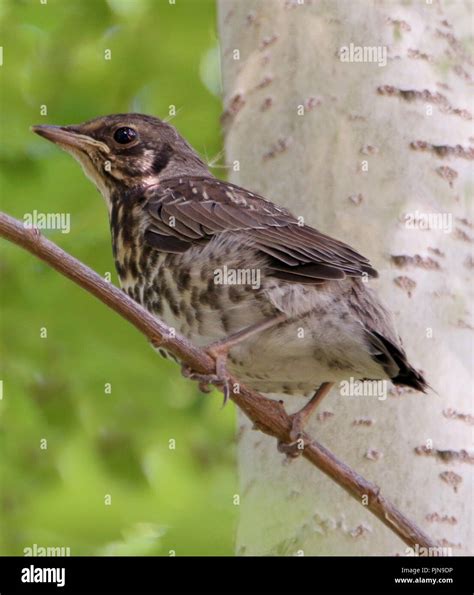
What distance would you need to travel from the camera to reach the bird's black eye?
4055 mm

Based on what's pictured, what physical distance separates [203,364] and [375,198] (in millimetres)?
891

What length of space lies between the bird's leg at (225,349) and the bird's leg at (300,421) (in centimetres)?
24

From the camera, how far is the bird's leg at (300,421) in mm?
3010

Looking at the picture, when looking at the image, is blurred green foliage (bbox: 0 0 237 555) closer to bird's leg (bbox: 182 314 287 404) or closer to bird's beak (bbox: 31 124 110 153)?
bird's beak (bbox: 31 124 110 153)

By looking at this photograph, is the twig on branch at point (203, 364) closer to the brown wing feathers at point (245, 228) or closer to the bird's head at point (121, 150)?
the brown wing feathers at point (245, 228)

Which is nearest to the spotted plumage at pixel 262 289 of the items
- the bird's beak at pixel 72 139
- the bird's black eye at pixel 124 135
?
the bird's beak at pixel 72 139

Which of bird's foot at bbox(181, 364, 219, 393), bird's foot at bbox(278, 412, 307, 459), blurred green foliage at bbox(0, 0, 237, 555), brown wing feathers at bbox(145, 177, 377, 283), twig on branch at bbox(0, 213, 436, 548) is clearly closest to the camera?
twig on branch at bbox(0, 213, 436, 548)

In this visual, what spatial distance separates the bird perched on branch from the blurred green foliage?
963 millimetres

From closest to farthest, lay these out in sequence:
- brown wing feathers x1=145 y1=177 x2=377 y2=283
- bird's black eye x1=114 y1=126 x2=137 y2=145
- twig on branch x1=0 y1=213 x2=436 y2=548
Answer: twig on branch x1=0 y1=213 x2=436 y2=548
brown wing feathers x1=145 y1=177 x2=377 y2=283
bird's black eye x1=114 y1=126 x2=137 y2=145

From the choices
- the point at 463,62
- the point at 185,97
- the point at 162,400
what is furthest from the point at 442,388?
the point at 185,97

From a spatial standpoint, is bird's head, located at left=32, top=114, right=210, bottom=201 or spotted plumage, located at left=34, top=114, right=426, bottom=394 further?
bird's head, located at left=32, top=114, right=210, bottom=201

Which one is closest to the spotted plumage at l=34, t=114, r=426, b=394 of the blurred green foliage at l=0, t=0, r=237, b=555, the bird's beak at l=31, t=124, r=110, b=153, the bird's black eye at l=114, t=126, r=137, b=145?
the bird's beak at l=31, t=124, r=110, b=153

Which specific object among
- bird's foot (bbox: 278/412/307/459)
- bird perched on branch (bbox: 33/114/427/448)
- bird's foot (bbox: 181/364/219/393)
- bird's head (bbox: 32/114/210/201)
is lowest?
bird's foot (bbox: 278/412/307/459)
